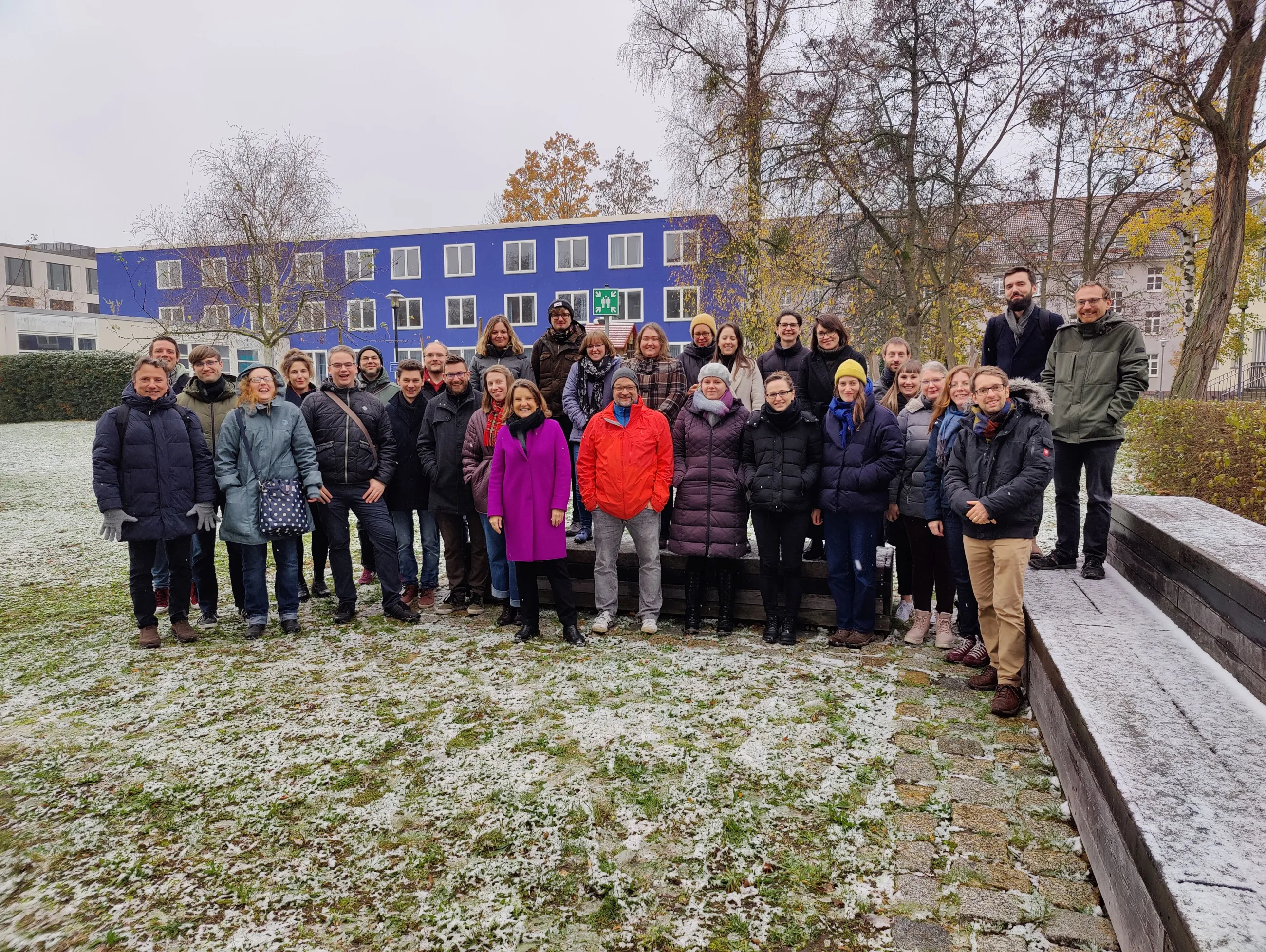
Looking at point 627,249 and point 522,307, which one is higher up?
point 627,249

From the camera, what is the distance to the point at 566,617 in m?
5.66

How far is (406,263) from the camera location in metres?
39.7

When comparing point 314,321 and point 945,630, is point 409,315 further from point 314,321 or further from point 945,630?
point 945,630

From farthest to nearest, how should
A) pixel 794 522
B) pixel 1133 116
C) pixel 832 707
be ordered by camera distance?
pixel 1133 116 < pixel 794 522 < pixel 832 707

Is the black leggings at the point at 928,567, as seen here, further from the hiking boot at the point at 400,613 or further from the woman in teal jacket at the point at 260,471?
the woman in teal jacket at the point at 260,471

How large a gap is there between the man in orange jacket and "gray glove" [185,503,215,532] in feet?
8.86

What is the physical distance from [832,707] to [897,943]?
6.13 feet

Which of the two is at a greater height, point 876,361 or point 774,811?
point 876,361

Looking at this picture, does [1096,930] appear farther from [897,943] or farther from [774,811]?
[774,811]

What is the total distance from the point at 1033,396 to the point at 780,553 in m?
2.01

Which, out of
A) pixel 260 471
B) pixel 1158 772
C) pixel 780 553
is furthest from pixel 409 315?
pixel 1158 772

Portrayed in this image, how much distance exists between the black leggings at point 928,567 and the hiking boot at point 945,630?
4 cm

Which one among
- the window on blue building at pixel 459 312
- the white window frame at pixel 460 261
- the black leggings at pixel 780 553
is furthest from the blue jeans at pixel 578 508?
the white window frame at pixel 460 261

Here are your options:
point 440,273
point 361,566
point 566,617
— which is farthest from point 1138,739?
point 440,273
